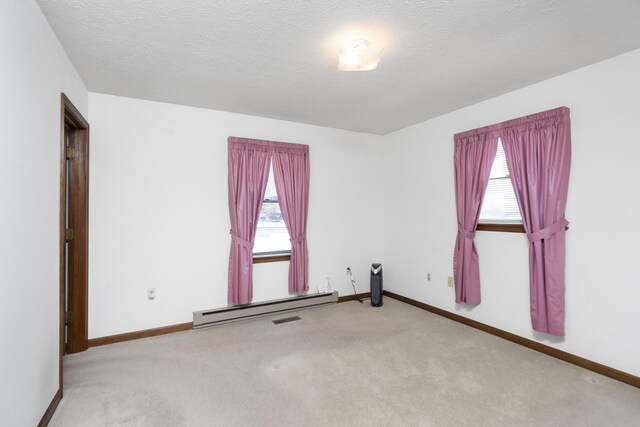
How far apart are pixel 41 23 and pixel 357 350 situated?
3301mm

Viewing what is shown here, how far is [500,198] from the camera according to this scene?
10.5 feet

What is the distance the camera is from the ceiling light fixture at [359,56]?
2.13 meters

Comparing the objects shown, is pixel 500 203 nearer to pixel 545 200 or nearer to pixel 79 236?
pixel 545 200

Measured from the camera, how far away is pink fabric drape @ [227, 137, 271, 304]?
355cm

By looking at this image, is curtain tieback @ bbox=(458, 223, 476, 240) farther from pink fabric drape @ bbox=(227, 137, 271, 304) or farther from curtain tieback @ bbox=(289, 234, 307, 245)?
pink fabric drape @ bbox=(227, 137, 271, 304)

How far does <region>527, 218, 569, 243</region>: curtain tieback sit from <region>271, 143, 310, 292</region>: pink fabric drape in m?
2.47

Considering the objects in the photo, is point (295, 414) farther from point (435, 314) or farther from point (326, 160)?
point (326, 160)

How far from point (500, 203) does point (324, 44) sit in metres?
2.39

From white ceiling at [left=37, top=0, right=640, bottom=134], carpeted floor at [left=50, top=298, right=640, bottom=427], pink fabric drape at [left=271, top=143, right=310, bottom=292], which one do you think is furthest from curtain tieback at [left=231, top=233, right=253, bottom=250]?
white ceiling at [left=37, top=0, right=640, bottom=134]

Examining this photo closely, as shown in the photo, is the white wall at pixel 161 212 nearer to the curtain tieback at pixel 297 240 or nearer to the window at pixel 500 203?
the curtain tieback at pixel 297 240

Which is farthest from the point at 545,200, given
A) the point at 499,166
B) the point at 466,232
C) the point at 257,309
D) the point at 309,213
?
the point at 257,309

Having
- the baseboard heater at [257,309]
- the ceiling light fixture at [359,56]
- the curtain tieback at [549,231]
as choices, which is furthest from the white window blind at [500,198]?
the baseboard heater at [257,309]

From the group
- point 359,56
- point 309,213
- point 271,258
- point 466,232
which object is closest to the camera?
point 359,56

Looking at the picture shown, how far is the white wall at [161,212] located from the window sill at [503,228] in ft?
6.80
